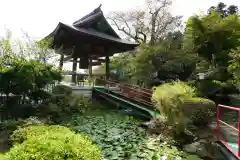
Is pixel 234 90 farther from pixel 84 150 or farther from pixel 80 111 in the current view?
pixel 84 150

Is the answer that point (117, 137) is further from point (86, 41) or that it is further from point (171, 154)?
point (86, 41)

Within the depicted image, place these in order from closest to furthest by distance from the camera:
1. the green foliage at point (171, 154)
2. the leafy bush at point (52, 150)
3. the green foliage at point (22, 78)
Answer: the leafy bush at point (52, 150)
the green foliage at point (171, 154)
the green foliage at point (22, 78)

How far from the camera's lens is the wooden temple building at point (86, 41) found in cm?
1350

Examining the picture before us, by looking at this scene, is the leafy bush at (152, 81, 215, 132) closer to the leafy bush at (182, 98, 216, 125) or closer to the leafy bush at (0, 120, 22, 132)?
the leafy bush at (182, 98, 216, 125)

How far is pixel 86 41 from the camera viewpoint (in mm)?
14422

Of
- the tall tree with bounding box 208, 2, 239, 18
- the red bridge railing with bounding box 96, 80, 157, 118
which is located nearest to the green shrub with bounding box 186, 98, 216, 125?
the red bridge railing with bounding box 96, 80, 157, 118

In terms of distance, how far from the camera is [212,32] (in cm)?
1209

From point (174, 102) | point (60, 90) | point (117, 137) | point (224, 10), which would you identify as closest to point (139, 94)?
point (60, 90)

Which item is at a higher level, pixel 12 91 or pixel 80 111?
pixel 12 91

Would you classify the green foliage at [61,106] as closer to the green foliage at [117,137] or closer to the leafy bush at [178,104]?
the green foliage at [117,137]

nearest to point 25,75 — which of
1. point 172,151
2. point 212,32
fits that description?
point 172,151

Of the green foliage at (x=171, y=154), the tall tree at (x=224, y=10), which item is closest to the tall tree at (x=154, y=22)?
the tall tree at (x=224, y=10)

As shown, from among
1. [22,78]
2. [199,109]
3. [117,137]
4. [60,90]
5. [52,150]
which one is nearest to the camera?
[52,150]

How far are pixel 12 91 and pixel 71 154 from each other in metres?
6.55
